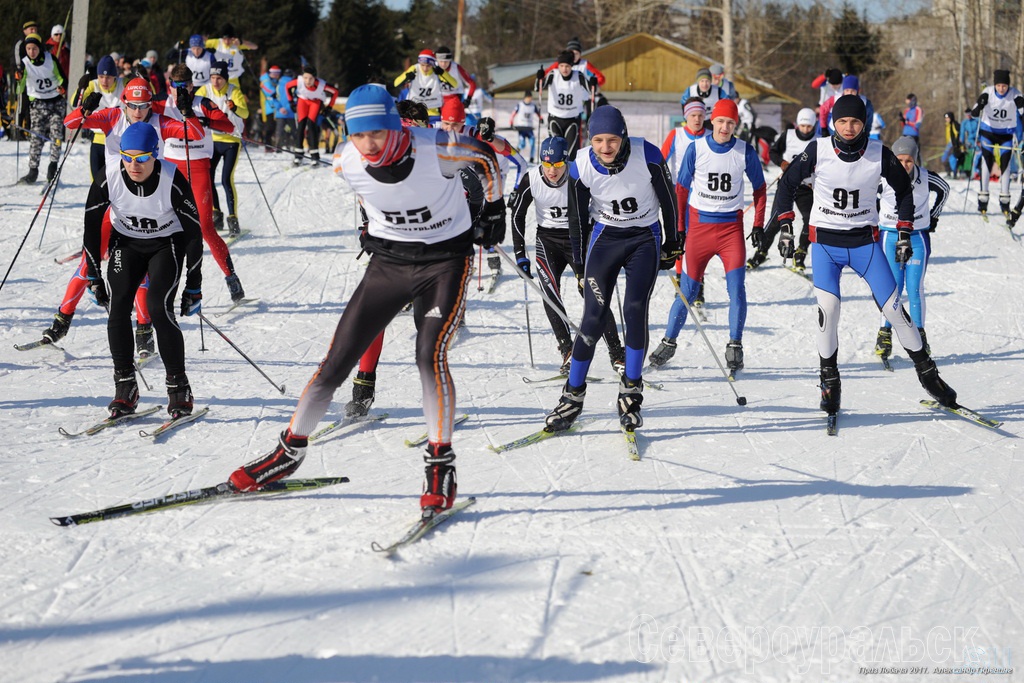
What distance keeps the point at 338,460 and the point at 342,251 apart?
22.8 feet

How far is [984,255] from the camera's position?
13367 mm

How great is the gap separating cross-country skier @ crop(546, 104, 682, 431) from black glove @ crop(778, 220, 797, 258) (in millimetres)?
880

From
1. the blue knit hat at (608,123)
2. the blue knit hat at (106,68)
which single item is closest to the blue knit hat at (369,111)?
the blue knit hat at (608,123)

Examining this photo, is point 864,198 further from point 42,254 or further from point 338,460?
point 42,254

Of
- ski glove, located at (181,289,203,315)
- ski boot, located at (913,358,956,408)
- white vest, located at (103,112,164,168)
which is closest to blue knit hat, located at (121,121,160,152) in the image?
white vest, located at (103,112,164,168)

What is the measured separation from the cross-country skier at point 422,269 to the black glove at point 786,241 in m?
2.88

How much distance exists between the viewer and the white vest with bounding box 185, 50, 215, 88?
1489 centimetres

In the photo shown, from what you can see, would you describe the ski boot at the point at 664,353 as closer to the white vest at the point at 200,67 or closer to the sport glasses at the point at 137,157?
the sport glasses at the point at 137,157

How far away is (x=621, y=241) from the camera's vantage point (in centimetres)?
654

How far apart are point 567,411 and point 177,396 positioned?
8.58ft

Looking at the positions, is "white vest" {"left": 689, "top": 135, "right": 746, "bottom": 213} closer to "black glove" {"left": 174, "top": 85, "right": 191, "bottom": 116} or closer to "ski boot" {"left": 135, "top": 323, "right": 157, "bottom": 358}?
"ski boot" {"left": 135, "top": 323, "right": 157, "bottom": 358}

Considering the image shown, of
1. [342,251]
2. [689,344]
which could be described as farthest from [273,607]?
[342,251]

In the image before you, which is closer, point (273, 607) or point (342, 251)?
point (273, 607)

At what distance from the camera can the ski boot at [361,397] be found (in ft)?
22.8
